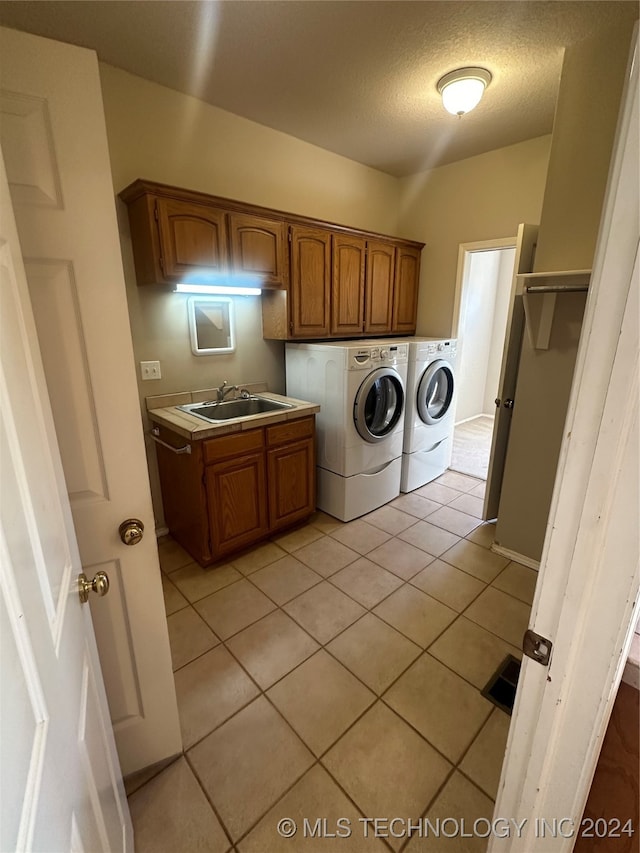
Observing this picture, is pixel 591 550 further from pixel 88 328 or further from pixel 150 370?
pixel 150 370

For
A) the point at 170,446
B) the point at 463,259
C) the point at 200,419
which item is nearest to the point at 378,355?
the point at 200,419

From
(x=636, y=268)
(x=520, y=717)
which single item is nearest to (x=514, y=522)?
(x=520, y=717)

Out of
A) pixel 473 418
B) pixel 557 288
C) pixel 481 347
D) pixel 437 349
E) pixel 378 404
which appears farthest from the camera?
pixel 473 418

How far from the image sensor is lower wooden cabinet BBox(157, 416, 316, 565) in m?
2.15

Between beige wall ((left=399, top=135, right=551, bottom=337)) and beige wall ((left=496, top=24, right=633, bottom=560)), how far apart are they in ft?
3.16

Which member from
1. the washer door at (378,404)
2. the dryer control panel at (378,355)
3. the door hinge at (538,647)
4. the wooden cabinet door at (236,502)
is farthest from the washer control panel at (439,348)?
the door hinge at (538,647)

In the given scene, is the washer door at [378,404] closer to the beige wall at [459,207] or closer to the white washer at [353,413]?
the white washer at [353,413]

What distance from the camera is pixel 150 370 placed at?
2383 mm

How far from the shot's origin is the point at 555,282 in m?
1.86

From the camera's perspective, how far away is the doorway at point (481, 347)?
187 inches

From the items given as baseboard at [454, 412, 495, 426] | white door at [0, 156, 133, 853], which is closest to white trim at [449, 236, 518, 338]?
baseboard at [454, 412, 495, 426]

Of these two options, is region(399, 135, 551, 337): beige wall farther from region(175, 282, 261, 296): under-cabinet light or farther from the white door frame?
the white door frame

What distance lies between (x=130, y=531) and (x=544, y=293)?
2.13 metres

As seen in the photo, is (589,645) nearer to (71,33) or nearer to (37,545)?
(37,545)
